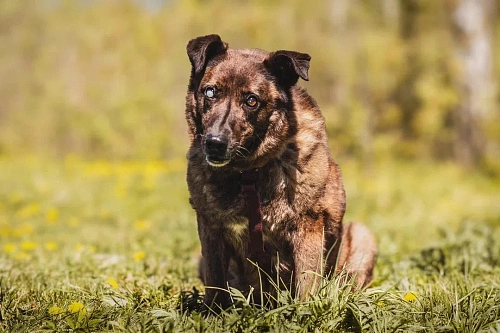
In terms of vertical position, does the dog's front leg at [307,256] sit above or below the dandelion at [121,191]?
above

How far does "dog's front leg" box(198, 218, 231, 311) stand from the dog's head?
44 cm

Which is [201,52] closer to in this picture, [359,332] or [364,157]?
[359,332]

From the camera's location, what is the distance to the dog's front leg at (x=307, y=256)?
10.2ft

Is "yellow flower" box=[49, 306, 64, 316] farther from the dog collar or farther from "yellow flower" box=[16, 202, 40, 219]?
"yellow flower" box=[16, 202, 40, 219]

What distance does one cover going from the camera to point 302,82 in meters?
13.3

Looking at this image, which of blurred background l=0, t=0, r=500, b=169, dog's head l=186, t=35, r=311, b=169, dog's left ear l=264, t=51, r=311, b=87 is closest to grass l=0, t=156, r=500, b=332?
A: dog's head l=186, t=35, r=311, b=169

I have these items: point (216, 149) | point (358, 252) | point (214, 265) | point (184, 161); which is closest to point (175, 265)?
point (214, 265)

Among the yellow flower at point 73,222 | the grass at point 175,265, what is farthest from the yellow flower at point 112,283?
the yellow flower at point 73,222

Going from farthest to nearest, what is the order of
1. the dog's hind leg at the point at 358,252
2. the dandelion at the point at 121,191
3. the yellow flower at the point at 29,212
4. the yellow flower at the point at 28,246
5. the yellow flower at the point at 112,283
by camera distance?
the dandelion at the point at 121,191
the yellow flower at the point at 29,212
the yellow flower at the point at 28,246
the dog's hind leg at the point at 358,252
the yellow flower at the point at 112,283

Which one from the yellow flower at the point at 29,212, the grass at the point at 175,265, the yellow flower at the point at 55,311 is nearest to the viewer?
the grass at the point at 175,265

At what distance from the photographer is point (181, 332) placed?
8.29ft

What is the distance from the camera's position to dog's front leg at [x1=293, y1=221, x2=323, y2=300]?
311 cm

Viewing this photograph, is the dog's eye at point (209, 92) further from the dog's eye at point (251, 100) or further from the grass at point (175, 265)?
the grass at point (175, 265)

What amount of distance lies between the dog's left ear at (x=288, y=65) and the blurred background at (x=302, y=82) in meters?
9.33
